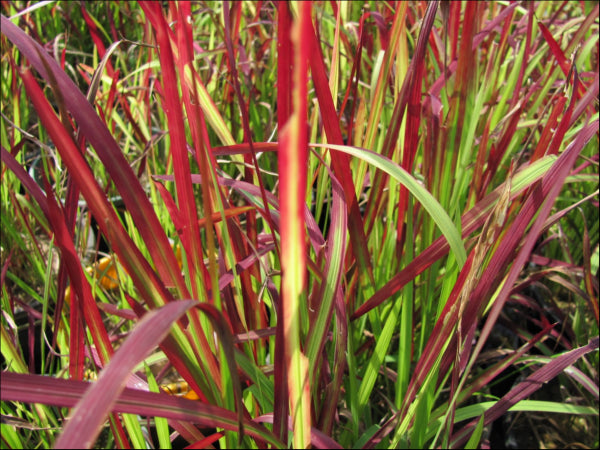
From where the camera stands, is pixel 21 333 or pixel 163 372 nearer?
pixel 163 372

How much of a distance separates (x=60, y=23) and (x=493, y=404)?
6.44 feet

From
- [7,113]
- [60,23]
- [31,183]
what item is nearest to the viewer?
[31,183]

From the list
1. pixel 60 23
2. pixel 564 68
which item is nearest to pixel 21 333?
pixel 564 68

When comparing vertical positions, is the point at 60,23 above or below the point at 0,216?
above

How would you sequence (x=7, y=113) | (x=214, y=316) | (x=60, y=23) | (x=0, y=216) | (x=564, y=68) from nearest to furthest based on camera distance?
(x=214, y=316) < (x=564, y=68) < (x=0, y=216) < (x=7, y=113) < (x=60, y=23)

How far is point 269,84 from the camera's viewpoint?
1.38 metres

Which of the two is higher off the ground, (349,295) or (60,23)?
(60,23)

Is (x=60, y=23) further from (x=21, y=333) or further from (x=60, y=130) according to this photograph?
(x=60, y=130)

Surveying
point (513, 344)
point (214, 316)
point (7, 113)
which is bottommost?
point (513, 344)

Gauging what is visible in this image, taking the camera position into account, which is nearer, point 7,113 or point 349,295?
point 349,295

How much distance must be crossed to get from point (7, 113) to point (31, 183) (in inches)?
42.6

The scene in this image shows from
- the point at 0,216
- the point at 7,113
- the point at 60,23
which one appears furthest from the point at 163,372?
the point at 60,23

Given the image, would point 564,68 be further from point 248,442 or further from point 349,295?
point 248,442

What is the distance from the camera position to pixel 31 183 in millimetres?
426
